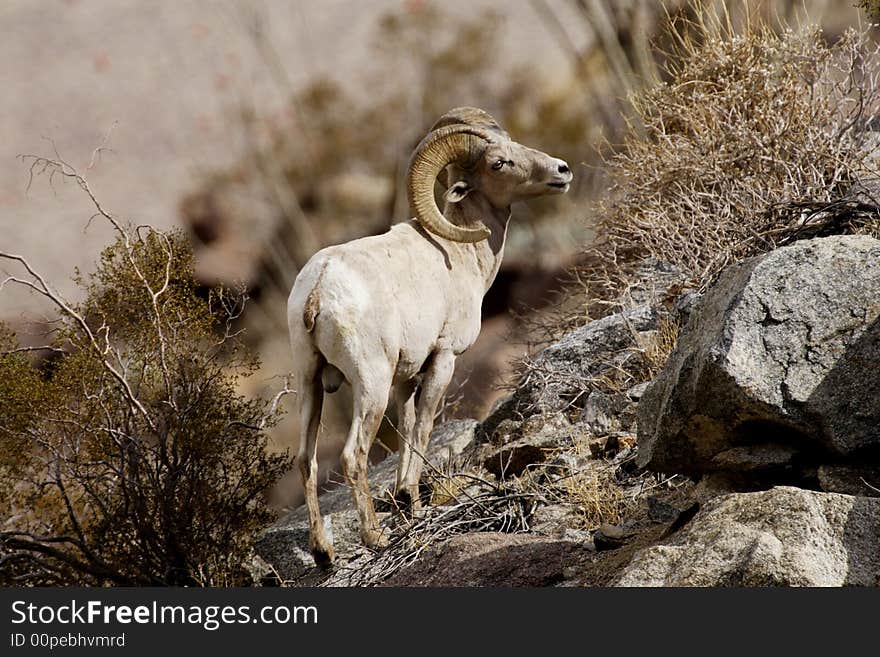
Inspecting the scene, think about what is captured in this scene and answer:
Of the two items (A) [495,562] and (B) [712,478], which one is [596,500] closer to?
(A) [495,562]

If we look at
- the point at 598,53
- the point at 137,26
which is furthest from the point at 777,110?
the point at 137,26

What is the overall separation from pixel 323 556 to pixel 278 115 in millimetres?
17487

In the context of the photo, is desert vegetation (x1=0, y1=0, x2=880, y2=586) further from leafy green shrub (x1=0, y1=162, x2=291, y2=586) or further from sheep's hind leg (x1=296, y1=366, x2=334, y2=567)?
sheep's hind leg (x1=296, y1=366, x2=334, y2=567)

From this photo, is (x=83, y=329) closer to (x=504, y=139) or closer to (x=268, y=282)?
(x=504, y=139)

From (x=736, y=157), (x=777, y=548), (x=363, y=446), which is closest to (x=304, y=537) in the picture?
(x=363, y=446)

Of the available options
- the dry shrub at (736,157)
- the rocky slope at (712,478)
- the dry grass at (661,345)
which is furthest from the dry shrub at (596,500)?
the dry shrub at (736,157)

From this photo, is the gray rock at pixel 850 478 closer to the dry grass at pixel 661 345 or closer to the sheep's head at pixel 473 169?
the dry grass at pixel 661 345

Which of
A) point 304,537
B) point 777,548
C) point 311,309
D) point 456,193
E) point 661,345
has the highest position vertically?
point 456,193

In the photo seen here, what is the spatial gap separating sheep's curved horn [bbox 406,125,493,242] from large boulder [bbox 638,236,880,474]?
2594 millimetres

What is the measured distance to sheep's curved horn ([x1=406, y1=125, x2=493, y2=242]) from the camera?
8.73m

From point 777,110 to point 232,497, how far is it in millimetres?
5426

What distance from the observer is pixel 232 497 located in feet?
28.5

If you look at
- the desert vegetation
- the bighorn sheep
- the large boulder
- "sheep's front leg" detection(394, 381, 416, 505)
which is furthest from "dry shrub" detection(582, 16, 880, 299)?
the large boulder

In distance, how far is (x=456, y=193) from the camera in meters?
9.15
